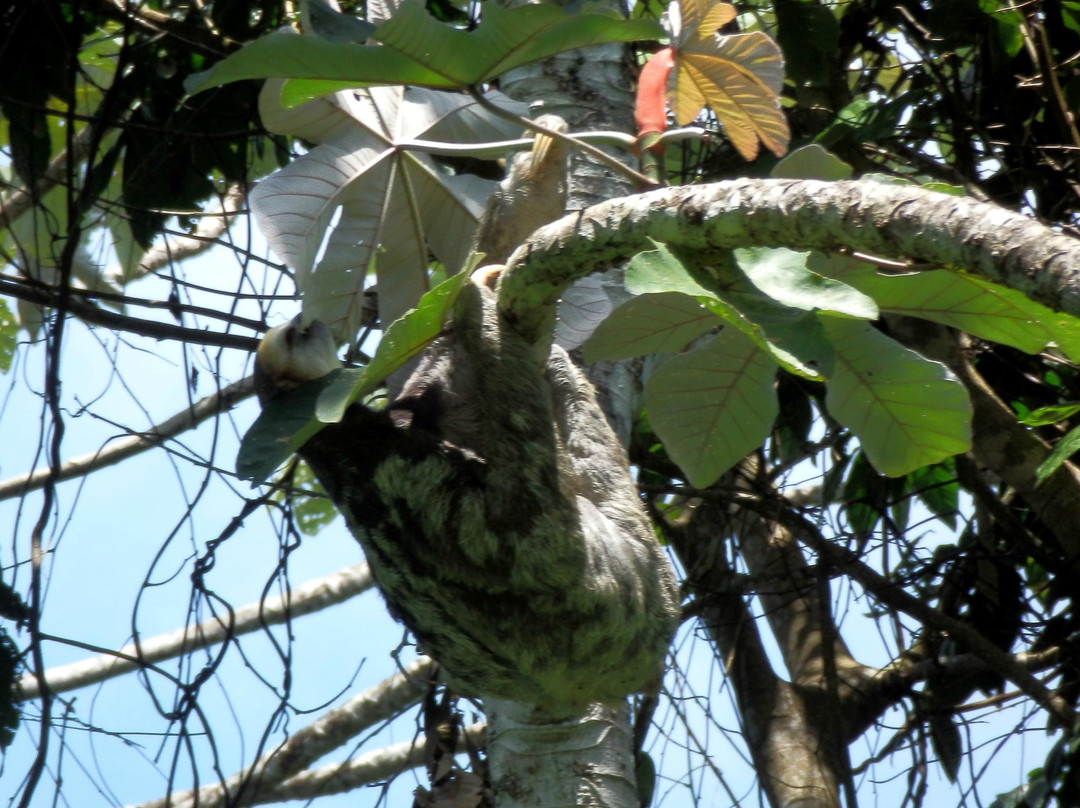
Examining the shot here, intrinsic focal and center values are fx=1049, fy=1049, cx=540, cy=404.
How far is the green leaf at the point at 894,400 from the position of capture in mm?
1723

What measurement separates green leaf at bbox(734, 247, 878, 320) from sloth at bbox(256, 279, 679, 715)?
0.70 metres

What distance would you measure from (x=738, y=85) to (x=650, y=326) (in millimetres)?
603

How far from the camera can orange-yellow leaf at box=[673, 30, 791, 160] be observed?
2023mm

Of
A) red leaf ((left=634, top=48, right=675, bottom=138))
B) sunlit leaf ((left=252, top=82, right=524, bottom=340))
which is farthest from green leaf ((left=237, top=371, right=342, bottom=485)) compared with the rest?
red leaf ((left=634, top=48, right=675, bottom=138))

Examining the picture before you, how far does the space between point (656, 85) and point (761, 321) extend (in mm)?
658

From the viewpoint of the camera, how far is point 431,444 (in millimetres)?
2342

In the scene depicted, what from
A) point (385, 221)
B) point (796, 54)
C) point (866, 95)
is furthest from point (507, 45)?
point (866, 95)

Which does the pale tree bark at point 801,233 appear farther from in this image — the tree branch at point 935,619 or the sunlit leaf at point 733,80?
the tree branch at point 935,619

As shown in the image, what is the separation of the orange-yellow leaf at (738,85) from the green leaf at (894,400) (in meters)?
0.52

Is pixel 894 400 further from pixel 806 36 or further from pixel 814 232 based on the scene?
pixel 806 36

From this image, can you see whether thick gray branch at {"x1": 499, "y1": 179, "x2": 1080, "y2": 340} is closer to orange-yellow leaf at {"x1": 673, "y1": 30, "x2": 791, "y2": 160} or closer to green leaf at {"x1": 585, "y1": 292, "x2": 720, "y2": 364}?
green leaf at {"x1": 585, "y1": 292, "x2": 720, "y2": 364}

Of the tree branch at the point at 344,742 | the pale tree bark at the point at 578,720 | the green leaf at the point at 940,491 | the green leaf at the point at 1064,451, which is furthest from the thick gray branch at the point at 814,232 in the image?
the tree branch at the point at 344,742

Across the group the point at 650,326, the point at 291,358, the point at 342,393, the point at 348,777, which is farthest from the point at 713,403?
the point at 348,777

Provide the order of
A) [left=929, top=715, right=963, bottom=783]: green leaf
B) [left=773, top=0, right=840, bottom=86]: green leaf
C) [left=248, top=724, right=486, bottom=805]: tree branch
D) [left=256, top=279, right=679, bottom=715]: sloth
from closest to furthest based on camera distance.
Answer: [left=256, top=279, right=679, bottom=715]: sloth → [left=773, top=0, right=840, bottom=86]: green leaf → [left=929, top=715, right=963, bottom=783]: green leaf → [left=248, top=724, right=486, bottom=805]: tree branch
